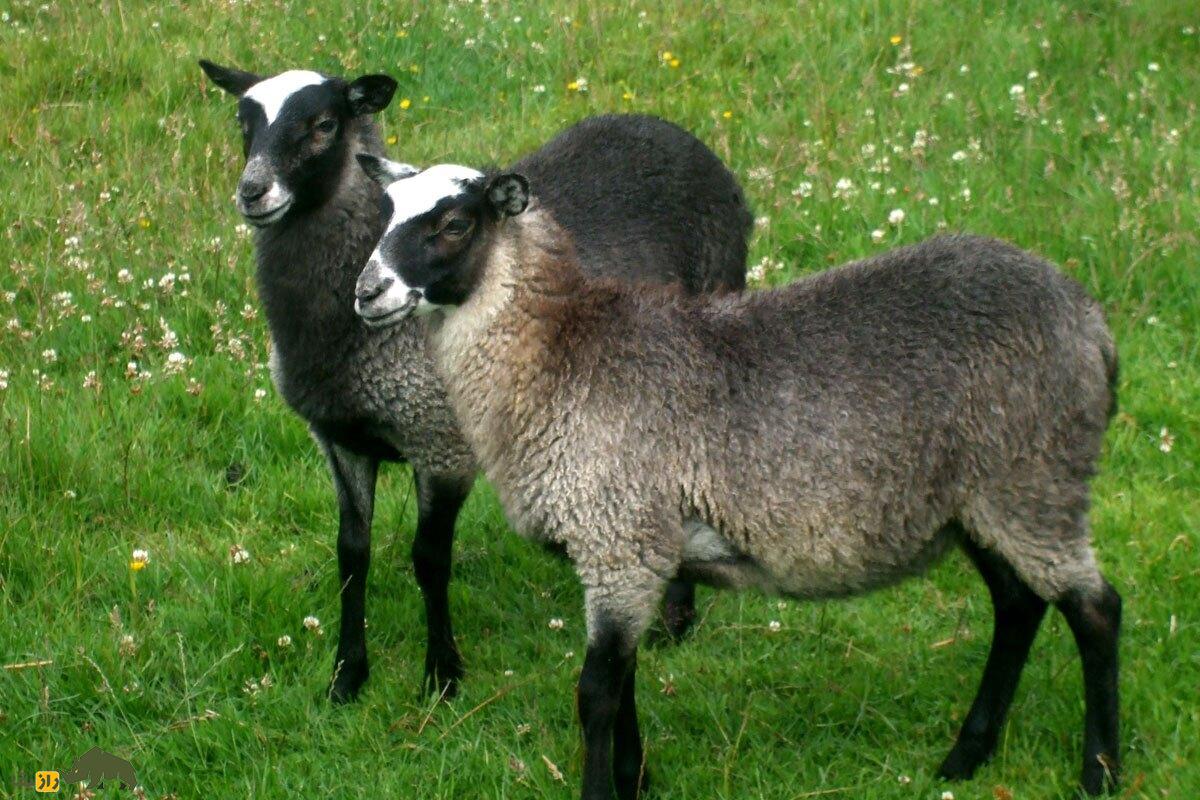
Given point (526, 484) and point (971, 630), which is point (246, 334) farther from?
point (971, 630)

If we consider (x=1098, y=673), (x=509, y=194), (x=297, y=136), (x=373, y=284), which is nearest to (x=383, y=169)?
(x=297, y=136)

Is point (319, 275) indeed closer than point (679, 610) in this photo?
Yes

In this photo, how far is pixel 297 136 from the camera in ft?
18.1

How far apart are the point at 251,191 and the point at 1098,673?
10.4 ft

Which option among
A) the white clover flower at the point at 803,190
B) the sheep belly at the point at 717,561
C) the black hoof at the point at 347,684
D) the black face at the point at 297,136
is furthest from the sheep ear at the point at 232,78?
the white clover flower at the point at 803,190

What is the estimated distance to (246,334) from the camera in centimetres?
746

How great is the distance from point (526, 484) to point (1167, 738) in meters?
2.17

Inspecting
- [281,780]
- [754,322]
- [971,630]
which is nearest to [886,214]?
[971,630]

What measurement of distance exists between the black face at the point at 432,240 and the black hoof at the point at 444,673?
1.60 meters

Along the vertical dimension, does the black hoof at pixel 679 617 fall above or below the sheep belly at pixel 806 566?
below

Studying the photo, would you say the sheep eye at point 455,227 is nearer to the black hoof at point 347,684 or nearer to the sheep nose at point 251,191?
the sheep nose at point 251,191

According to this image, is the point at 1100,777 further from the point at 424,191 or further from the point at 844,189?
the point at 844,189

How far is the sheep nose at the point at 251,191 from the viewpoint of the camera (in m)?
5.33

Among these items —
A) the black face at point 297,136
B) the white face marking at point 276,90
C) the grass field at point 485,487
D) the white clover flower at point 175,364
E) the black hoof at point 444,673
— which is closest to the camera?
the grass field at point 485,487
